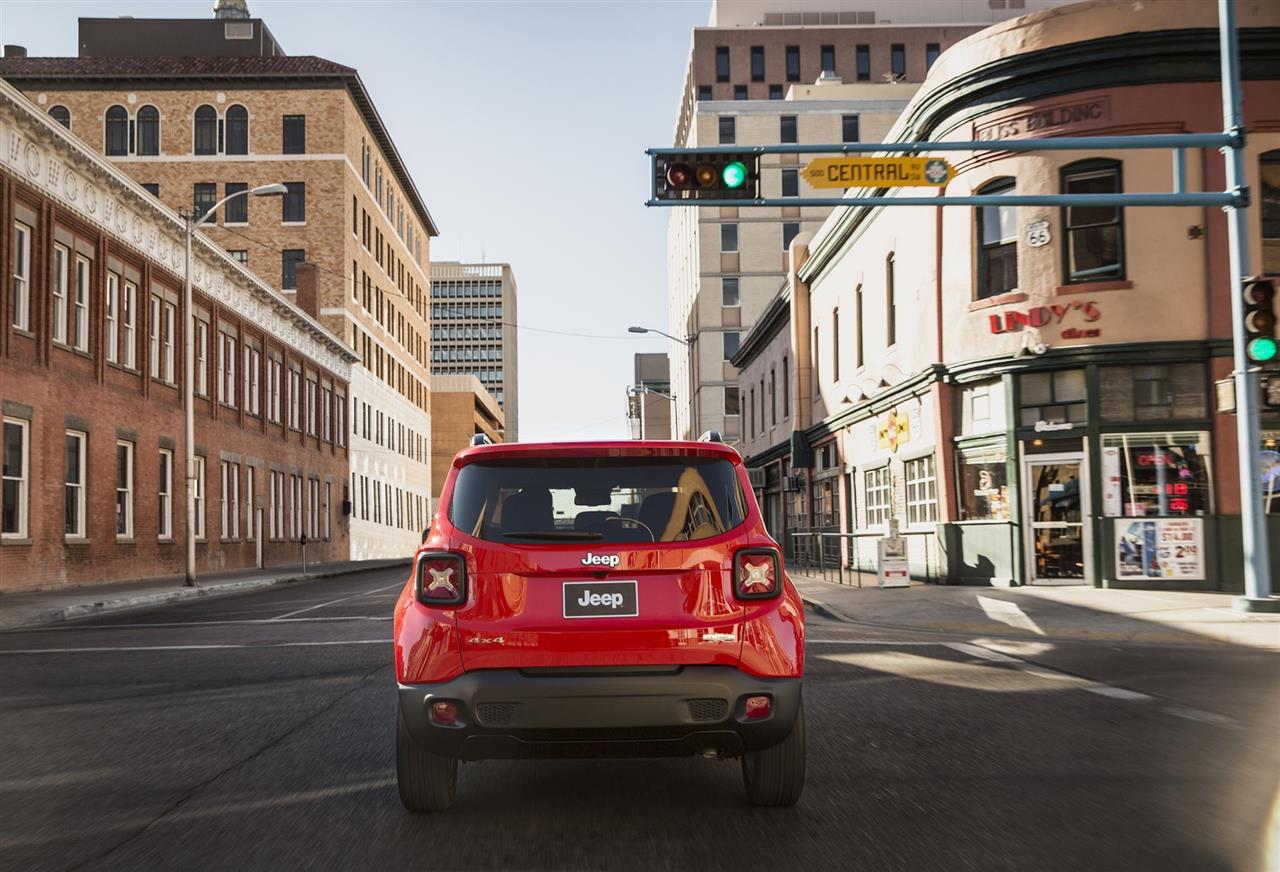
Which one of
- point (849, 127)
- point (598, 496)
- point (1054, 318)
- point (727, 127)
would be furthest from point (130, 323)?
point (849, 127)

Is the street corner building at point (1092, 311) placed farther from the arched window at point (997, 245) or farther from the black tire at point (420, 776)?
the black tire at point (420, 776)

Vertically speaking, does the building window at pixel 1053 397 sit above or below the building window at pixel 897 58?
below

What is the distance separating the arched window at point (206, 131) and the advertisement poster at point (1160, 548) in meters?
50.1

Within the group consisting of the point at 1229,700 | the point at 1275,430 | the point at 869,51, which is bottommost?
the point at 1229,700

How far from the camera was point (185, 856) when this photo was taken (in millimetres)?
4918

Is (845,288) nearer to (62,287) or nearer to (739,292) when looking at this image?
(62,287)

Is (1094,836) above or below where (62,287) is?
below

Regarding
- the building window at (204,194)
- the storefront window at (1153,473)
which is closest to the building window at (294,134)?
the building window at (204,194)

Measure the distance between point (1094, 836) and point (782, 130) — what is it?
2724 inches

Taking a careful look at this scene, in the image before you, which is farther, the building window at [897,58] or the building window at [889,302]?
the building window at [897,58]

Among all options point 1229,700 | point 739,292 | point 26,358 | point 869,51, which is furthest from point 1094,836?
point 869,51

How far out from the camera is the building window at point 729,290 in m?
70.2

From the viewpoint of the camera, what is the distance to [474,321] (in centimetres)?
17412

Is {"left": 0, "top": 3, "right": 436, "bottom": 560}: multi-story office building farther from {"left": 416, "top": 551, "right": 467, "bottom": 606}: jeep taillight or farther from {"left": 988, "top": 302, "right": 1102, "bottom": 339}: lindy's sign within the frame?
{"left": 416, "top": 551, "right": 467, "bottom": 606}: jeep taillight
